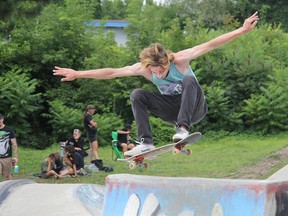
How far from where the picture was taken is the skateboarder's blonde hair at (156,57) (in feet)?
22.8

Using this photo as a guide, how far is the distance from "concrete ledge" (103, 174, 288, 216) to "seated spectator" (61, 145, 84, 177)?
7.03m

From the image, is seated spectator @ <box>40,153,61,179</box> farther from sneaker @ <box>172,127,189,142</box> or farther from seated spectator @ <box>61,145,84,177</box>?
sneaker @ <box>172,127,189,142</box>

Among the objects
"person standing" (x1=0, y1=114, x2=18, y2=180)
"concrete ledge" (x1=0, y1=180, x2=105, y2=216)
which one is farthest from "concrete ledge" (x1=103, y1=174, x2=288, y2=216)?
"person standing" (x1=0, y1=114, x2=18, y2=180)

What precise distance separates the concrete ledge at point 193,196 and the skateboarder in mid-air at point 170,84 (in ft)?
2.54

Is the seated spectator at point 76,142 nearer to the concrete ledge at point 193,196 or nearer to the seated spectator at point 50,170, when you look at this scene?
the seated spectator at point 50,170

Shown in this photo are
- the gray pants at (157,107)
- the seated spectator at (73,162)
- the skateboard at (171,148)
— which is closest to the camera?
the skateboard at (171,148)

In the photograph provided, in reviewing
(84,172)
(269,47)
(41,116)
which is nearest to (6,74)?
(41,116)

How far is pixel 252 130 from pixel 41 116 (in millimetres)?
7791

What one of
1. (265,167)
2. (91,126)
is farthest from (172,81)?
(91,126)

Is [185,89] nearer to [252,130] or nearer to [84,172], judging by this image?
[84,172]

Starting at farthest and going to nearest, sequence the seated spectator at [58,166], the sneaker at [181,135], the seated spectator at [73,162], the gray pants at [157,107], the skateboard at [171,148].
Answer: the seated spectator at [58,166]
the seated spectator at [73,162]
the gray pants at [157,107]
the skateboard at [171,148]
the sneaker at [181,135]

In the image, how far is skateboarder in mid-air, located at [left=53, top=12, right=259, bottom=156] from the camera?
273 inches

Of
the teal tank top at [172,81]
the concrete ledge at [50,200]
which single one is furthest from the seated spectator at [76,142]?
the teal tank top at [172,81]

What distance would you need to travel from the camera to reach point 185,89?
22.6 feet
